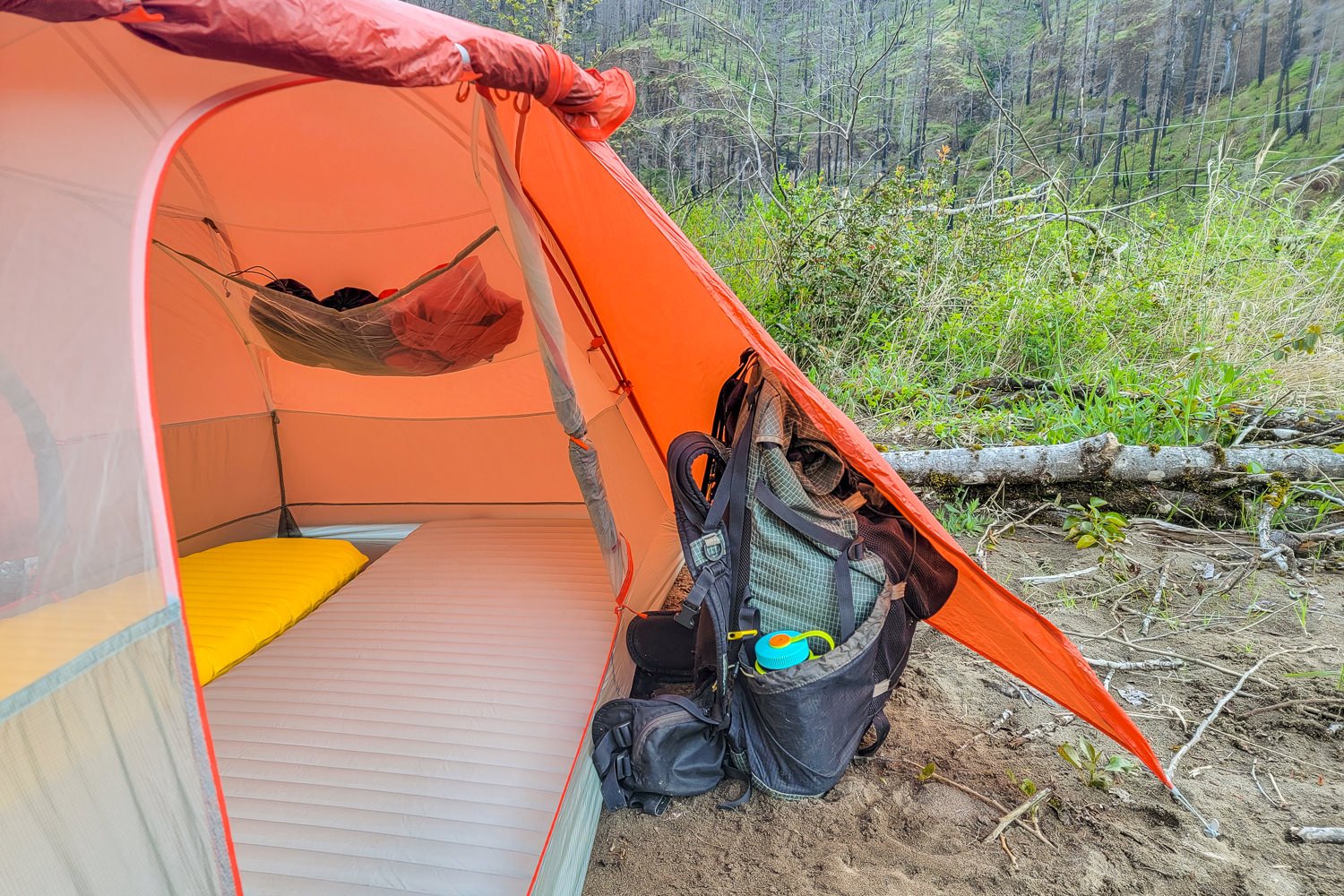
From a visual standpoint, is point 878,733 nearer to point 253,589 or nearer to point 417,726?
point 417,726

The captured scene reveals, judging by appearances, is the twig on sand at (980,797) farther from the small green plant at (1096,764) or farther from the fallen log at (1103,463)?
the fallen log at (1103,463)

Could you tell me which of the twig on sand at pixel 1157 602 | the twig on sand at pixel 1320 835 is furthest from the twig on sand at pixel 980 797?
the twig on sand at pixel 1157 602

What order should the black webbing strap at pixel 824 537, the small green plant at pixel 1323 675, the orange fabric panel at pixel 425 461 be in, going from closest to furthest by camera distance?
the black webbing strap at pixel 824 537 < the small green plant at pixel 1323 675 < the orange fabric panel at pixel 425 461

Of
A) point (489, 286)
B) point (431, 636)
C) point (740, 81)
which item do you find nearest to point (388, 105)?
point (489, 286)

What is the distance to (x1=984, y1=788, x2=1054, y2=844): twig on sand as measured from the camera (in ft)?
4.11

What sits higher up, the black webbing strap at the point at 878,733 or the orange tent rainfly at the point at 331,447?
the orange tent rainfly at the point at 331,447

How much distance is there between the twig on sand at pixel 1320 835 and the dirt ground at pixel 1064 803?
0.05 ft

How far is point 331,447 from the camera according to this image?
245 cm

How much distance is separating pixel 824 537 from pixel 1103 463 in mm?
1319

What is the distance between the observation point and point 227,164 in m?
1.92

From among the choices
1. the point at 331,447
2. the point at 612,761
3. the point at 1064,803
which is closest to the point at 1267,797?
the point at 1064,803

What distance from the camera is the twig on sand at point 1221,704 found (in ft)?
4.42

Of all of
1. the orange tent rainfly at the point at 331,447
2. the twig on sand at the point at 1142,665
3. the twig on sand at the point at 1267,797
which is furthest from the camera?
the twig on sand at the point at 1142,665

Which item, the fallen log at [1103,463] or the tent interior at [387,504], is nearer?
the tent interior at [387,504]
